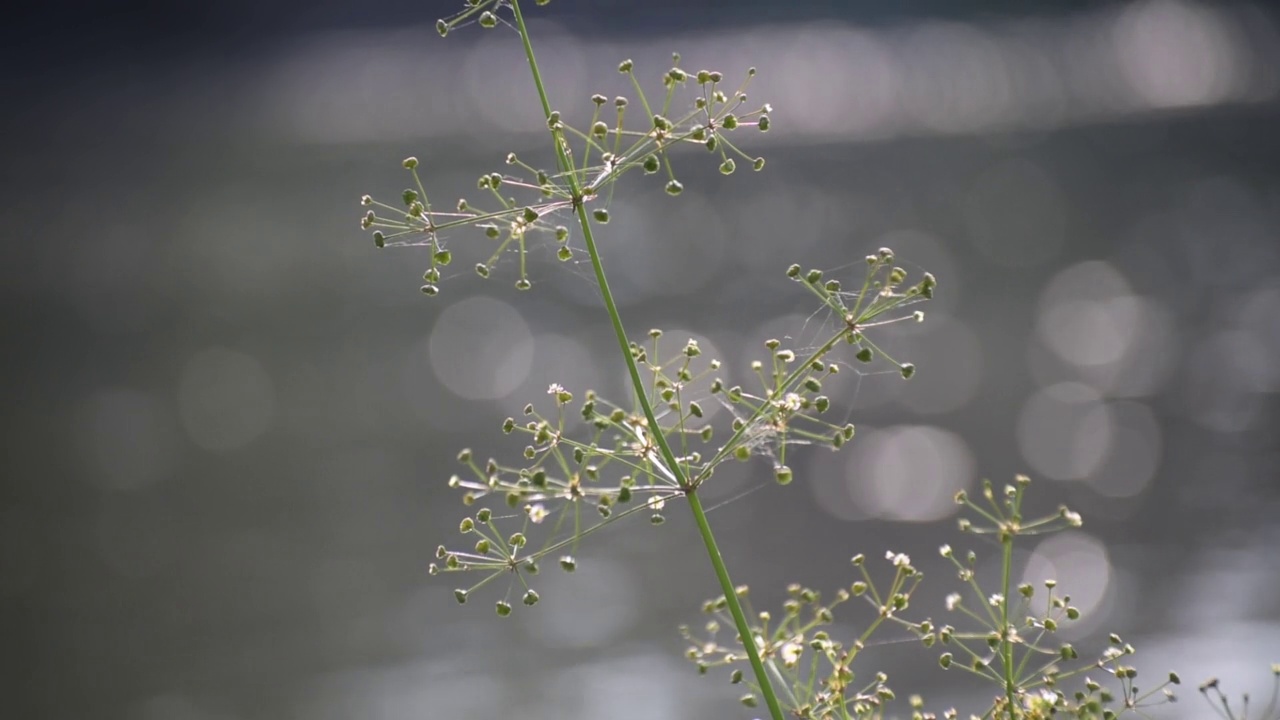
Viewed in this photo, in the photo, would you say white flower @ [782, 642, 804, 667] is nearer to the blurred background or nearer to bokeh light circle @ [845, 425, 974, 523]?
the blurred background

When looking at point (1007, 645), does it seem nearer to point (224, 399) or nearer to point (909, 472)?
point (909, 472)

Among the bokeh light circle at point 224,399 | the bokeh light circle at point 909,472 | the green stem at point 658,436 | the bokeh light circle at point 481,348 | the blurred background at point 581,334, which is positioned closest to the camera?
the green stem at point 658,436

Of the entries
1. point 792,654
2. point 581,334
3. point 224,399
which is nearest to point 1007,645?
point 792,654

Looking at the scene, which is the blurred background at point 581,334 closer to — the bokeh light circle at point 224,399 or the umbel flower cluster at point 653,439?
the bokeh light circle at point 224,399

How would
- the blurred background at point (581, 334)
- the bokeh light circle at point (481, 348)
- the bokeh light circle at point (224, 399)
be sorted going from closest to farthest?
1. the blurred background at point (581, 334)
2. the bokeh light circle at point (224, 399)
3. the bokeh light circle at point (481, 348)

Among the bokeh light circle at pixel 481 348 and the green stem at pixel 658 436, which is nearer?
the green stem at pixel 658 436

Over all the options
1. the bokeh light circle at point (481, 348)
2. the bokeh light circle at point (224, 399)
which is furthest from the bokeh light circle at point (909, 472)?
the bokeh light circle at point (224, 399)

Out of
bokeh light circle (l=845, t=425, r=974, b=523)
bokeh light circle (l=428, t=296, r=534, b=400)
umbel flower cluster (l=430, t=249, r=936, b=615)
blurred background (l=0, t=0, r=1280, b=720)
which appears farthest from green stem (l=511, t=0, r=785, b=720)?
bokeh light circle (l=428, t=296, r=534, b=400)

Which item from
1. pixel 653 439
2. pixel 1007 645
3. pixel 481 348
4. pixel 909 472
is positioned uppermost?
pixel 481 348
